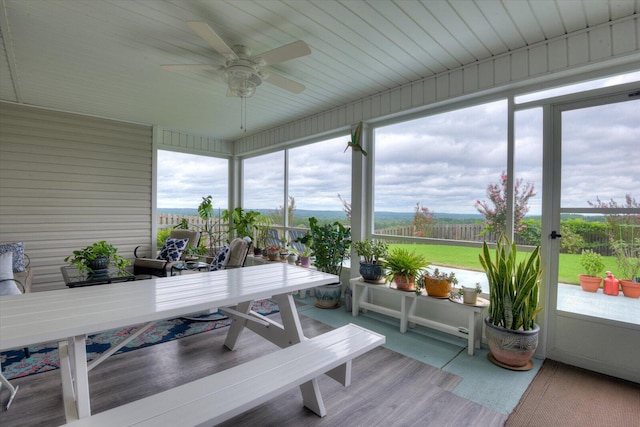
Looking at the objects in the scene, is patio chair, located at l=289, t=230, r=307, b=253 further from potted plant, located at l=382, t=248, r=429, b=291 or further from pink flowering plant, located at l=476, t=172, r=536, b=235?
pink flowering plant, located at l=476, t=172, r=536, b=235

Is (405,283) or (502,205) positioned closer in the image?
(502,205)

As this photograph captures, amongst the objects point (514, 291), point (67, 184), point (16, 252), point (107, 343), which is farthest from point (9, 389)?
point (514, 291)

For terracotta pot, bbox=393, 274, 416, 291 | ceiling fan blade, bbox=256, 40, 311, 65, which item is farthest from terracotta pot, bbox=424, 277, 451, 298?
ceiling fan blade, bbox=256, 40, 311, 65

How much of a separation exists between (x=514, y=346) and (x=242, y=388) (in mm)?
2233

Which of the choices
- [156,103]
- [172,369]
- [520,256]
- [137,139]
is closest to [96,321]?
[172,369]

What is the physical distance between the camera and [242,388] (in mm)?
1442

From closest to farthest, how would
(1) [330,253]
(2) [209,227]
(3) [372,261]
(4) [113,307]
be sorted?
(4) [113,307], (3) [372,261], (1) [330,253], (2) [209,227]

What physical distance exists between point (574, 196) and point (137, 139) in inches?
237

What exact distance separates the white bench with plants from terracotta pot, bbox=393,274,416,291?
1.41 metres

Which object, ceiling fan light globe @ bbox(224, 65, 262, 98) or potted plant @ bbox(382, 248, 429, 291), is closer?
ceiling fan light globe @ bbox(224, 65, 262, 98)

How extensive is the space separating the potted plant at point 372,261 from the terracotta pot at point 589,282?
5.84 ft

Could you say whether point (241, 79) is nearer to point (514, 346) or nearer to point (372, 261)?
point (372, 261)

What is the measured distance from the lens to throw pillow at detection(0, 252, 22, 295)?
291cm

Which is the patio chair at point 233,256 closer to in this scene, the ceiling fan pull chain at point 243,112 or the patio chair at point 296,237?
the patio chair at point 296,237
